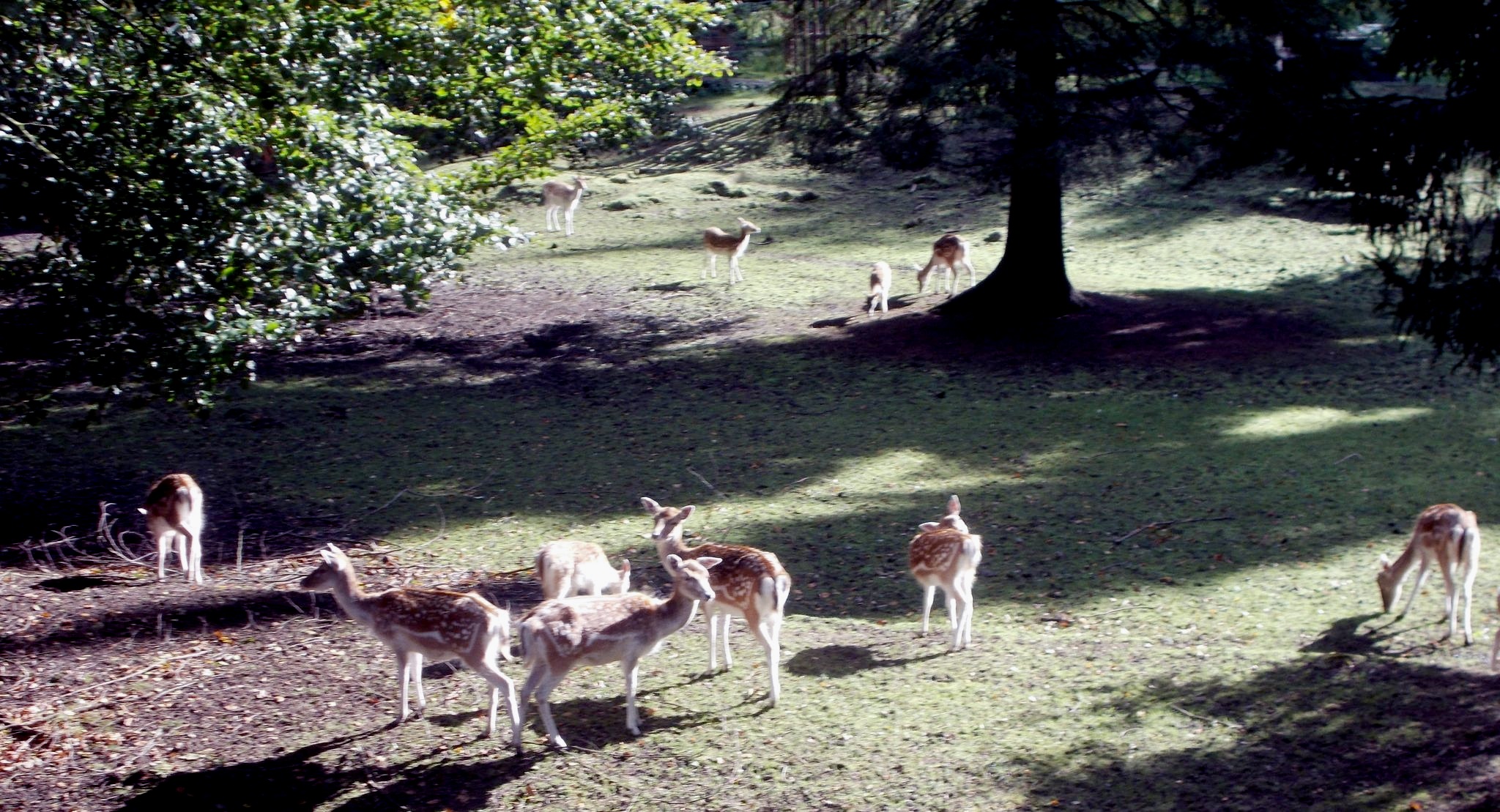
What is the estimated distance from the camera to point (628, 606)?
732 cm

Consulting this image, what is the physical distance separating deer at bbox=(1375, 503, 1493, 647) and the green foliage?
7.81 metres

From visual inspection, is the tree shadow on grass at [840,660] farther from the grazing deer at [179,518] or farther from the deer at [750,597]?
the grazing deer at [179,518]

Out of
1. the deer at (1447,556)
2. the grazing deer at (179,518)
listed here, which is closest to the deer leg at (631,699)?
the grazing deer at (179,518)

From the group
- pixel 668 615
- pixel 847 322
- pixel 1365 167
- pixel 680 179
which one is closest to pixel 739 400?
pixel 847 322

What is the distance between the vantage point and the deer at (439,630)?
277 inches

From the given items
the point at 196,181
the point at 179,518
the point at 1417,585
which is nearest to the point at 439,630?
the point at 179,518

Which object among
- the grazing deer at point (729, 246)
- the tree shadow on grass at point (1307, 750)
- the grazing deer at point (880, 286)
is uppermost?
the grazing deer at point (729, 246)

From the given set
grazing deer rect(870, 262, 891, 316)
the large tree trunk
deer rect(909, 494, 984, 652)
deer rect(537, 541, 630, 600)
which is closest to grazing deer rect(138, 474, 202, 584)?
deer rect(537, 541, 630, 600)

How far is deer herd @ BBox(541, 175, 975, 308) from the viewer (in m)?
18.4

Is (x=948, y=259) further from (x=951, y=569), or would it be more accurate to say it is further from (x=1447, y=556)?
(x=951, y=569)

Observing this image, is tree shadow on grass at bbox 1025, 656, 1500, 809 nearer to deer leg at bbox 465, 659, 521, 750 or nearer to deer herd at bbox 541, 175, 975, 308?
deer leg at bbox 465, 659, 521, 750

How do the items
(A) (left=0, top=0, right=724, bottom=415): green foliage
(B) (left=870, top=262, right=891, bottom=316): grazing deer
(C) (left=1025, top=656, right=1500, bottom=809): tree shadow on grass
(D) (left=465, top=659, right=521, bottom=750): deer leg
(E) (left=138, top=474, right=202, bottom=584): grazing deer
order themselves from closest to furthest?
(C) (left=1025, top=656, right=1500, bottom=809): tree shadow on grass
(D) (left=465, top=659, right=521, bottom=750): deer leg
(A) (left=0, top=0, right=724, bottom=415): green foliage
(E) (left=138, top=474, right=202, bottom=584): grazing deer
(B) (left=870, top=262, right=891, bottom=316): grazing deer

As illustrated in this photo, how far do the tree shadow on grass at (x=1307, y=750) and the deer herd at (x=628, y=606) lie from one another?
72 centimetres

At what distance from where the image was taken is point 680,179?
89.7ft
